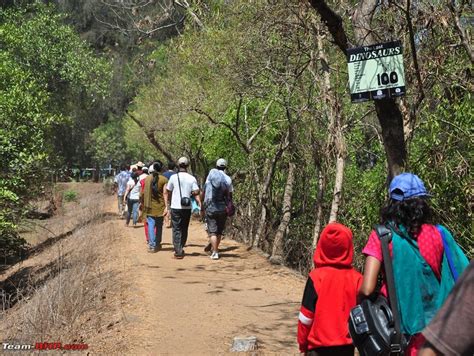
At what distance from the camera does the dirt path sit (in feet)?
21.2

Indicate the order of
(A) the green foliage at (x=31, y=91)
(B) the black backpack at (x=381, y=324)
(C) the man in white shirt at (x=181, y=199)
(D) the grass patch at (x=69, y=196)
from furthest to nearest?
(D) the grass patch at (x=69, y=196)
(A) the green foliage at (x=31, y=91)
(C) the man in white shirt at (x=181, y=199)
(B) the black backpack at (x=381, y=324)

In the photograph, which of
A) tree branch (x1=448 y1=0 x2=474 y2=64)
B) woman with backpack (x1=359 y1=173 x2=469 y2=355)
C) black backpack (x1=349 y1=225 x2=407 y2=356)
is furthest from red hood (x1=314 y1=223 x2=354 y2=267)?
tree branch (x1=448 y1=0 x2=474 y2=64)

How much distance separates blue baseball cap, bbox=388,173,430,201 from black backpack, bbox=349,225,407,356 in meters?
0.29

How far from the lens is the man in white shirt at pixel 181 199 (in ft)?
35.8

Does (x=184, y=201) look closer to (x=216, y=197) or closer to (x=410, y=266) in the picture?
(x=216, y=197)

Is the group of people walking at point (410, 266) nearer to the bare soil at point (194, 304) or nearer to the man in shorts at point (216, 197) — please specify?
the bare soil at point (194, 304)

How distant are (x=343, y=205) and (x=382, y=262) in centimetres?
837

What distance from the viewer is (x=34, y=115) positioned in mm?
15141

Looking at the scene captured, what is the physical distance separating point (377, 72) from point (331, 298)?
2.14 metres

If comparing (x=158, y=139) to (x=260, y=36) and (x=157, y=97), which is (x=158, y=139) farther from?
(x=260, y=36)

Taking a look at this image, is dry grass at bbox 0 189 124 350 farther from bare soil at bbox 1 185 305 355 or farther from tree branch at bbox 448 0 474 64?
tree branch at bbox 448 0 474 64

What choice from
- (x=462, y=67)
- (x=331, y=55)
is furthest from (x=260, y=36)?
(x=462, y=67)

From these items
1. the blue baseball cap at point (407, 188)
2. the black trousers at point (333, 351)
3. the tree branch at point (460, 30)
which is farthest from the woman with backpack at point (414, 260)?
the tree branch at point (460, 30)

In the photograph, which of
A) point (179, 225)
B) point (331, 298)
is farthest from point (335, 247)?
point (179, 225)
